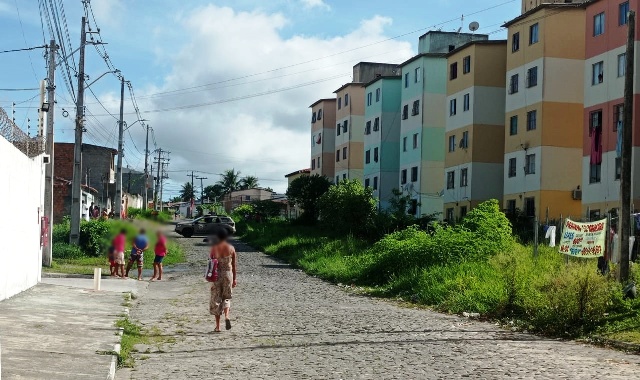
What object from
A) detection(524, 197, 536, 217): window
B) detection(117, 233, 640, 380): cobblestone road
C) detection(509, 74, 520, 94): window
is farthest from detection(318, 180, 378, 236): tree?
detection(117, 233, 640, 380): cobblestone road

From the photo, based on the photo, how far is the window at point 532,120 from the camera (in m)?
48.7

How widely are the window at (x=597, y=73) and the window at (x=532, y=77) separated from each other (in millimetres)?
5194

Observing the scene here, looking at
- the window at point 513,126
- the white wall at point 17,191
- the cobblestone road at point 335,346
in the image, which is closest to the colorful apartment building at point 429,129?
the window at point 513,126

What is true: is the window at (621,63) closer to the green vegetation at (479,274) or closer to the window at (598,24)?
the window at (598,24)

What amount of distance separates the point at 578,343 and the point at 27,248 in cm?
1238

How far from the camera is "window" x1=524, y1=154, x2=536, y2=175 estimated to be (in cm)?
4859

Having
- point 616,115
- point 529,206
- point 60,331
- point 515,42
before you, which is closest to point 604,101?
point 616,115

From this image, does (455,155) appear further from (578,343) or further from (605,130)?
(578,343)

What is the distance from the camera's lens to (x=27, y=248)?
62.6ft

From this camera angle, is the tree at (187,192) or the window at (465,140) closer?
the tree at (187,192)

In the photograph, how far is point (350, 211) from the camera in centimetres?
4594

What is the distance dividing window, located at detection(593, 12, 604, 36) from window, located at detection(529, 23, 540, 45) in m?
4.95

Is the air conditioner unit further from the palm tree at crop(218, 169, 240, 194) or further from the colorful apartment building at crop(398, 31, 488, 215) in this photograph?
the palm tree at crop(218, 169, 240, 194)

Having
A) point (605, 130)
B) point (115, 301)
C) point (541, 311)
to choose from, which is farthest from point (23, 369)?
point (605, 130)
